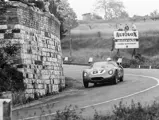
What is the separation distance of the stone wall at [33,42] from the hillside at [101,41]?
34.9 meters

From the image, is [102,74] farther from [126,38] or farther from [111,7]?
[111,7]

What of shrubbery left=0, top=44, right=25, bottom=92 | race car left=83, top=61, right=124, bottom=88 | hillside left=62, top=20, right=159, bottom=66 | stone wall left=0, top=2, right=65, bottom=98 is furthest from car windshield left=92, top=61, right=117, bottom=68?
hillside left=62, top=20, right=159, bottom=66

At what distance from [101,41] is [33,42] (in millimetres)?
48679

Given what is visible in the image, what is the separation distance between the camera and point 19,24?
1709 cm

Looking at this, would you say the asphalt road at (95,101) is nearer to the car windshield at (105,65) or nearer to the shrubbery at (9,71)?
the shrubbery at (9,71)

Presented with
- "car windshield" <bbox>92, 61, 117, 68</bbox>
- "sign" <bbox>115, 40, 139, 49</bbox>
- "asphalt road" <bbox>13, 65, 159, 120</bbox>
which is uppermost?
"sign" <bbox>115, 40, 139, 49</bbox>

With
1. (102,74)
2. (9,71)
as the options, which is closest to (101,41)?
(102,74)

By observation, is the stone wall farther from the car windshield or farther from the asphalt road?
the car windshield

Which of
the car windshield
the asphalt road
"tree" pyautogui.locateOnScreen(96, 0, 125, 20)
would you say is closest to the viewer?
the asphalt road

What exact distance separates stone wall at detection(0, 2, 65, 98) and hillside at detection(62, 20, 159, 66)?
3486 centimetres

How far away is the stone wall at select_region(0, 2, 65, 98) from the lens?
16.9 m

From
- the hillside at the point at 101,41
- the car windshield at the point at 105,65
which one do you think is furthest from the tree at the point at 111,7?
the car windshield at the point at 105,65

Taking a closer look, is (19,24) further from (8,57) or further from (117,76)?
(117,76)

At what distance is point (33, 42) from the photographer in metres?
18.1
